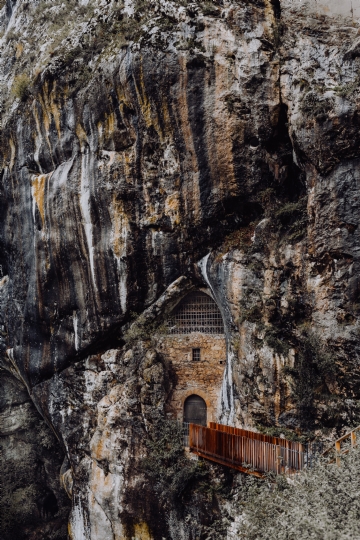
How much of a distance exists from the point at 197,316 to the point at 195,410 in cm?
271

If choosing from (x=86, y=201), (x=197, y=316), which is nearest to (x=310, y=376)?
(x=197, y=316)

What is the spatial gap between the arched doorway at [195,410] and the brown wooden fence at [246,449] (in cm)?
160

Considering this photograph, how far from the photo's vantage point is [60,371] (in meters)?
16.6

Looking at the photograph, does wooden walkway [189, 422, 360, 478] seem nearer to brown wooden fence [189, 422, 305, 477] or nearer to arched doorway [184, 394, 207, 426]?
brown wooden fence [189, 422, 305, 477]

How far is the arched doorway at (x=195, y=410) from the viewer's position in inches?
588

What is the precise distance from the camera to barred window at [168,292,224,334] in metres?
15.1

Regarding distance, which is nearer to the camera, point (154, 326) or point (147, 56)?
point (147, 56)

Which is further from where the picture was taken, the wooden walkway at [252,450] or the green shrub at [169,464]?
the green shrub at [169,464]

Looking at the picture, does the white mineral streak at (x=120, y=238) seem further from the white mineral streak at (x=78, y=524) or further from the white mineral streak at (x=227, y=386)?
the white mineral streak at (x=78, y=524)

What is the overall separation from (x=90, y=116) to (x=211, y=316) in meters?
6.72

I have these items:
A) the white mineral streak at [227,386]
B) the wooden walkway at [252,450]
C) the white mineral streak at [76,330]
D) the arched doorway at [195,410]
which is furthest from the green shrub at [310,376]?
the white mineral streak at [76,330]

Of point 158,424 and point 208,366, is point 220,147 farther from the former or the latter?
point 158,424

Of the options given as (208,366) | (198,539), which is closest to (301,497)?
(198,539)

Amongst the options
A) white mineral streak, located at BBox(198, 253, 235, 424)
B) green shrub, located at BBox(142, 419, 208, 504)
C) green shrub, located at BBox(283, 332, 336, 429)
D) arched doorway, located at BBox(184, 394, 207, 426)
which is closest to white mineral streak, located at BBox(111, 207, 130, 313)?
white mineral streak, located at BBox(198, 253, 235, 424)
